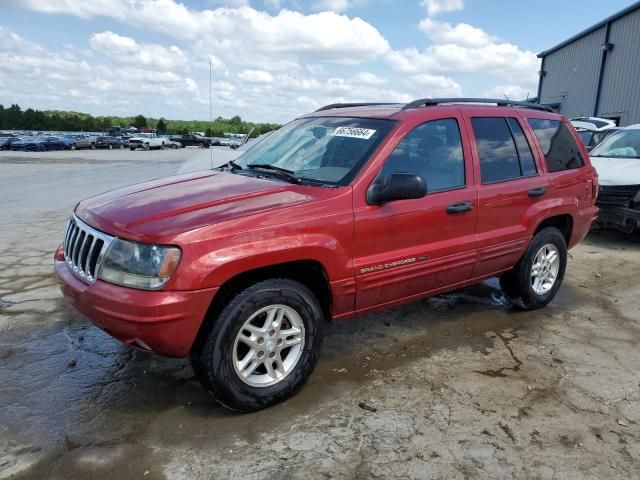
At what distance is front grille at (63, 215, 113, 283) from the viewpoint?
118 inches

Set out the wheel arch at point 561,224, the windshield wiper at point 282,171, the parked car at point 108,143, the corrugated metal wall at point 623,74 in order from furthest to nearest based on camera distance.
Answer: the parked car at point 108,143 → the corrugated metal wall at point 623,74 → the wheel arch at point 561,224 → the windshield wiper at point 282,171

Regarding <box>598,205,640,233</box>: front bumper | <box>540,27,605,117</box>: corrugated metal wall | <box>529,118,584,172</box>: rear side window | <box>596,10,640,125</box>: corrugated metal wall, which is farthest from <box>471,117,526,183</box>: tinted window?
<box>540,27,605,117</box>: corrugated metal wall

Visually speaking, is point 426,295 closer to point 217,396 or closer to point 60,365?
point 217,396

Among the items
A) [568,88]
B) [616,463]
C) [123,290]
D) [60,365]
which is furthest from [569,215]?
[568,88]

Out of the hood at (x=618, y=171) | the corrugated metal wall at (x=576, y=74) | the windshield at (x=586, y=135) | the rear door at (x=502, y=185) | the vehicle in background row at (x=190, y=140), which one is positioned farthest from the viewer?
the vehicle in background row at (x=190, y=140)

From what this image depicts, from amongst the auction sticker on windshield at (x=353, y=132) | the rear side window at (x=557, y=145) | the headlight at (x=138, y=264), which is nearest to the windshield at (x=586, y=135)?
the rear side window at (x=557, y=145)

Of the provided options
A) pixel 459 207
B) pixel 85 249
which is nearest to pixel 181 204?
pixel 85 249

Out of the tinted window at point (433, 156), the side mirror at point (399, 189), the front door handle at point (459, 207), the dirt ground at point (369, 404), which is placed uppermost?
the tinted window at point (433, 156)

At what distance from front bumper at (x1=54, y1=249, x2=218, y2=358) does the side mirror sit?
1.21m

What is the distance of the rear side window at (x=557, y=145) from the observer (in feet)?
15.6

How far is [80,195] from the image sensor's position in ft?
40.2

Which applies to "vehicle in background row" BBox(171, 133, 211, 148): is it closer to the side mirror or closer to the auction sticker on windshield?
the auction sticker on windshield

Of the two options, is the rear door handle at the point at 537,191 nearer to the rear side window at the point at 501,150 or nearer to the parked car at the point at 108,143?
the rear side window at the point at 501,150

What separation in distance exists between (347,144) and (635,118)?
20283 millimetres
